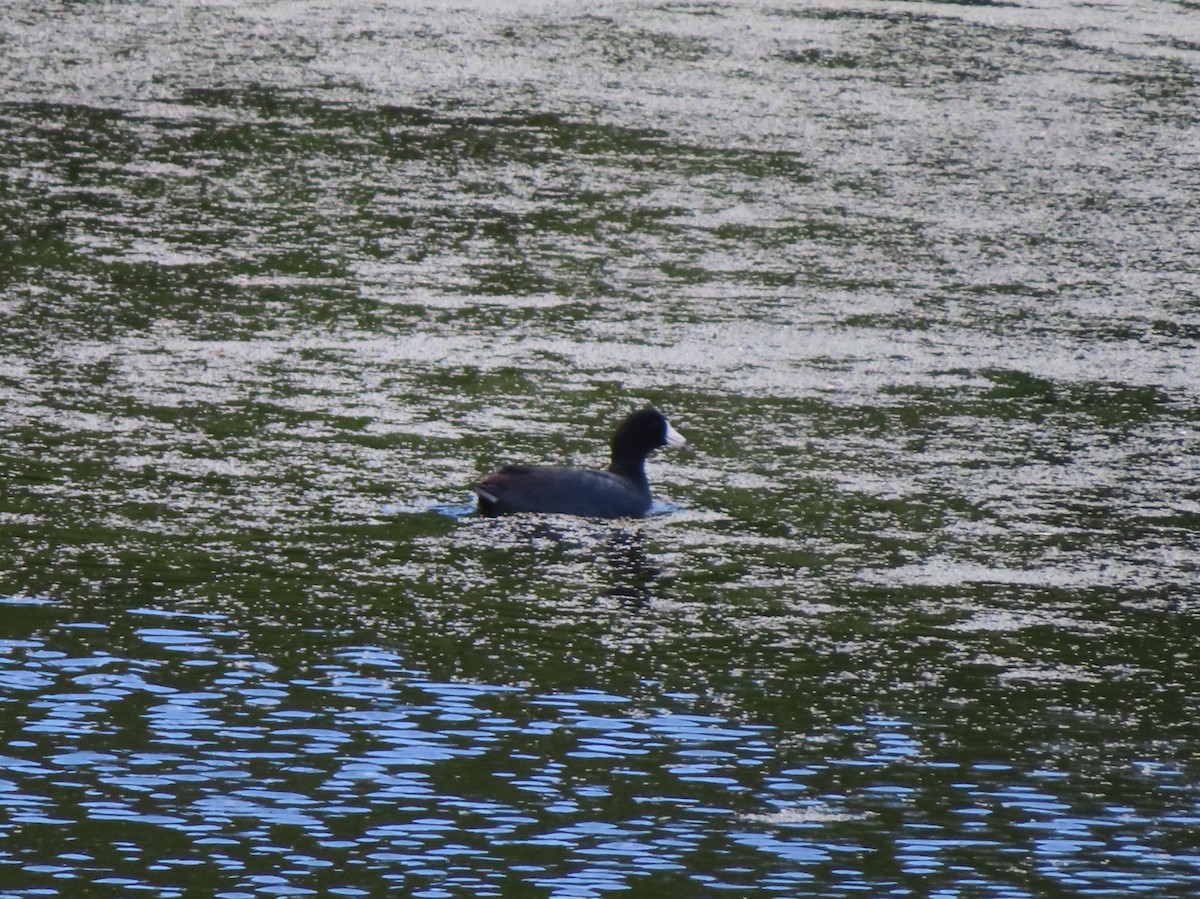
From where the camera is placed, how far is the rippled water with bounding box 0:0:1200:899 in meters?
7.41

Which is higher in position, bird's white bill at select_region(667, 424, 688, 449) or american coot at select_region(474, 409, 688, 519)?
bird's white bill at select_region(667, 424, 688, 449)

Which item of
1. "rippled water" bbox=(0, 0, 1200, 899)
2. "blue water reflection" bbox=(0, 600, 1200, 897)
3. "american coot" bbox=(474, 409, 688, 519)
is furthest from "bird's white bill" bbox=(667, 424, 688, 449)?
"blue water reflection" bbox=(0, 600, 1200, 897)

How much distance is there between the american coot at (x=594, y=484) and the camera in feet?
35.7

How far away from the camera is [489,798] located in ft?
24.6

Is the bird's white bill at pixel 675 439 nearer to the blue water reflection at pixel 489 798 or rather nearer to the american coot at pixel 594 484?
the american coot at pixel 594 484

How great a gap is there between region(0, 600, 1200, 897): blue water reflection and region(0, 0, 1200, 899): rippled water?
Result: 0.08 feet

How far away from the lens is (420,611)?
9.45 metres

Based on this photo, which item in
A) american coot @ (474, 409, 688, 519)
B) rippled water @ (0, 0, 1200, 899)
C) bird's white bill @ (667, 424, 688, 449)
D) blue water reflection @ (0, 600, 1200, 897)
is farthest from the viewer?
bird's white bill @ (667, 424, 688, 449)

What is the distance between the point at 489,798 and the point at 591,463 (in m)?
4.69

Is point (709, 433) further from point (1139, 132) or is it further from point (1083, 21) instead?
point (1083, 21)

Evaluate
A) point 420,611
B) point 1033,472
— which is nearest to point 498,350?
point 1033,472

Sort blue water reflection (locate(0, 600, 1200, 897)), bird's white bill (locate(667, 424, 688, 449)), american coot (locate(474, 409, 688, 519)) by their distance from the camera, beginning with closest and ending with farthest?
1. blue water reflection (locate(0, 600, 1200, 897))
2. american coot (locate(474, 409, 688, 519))
3. bird's white bill (locate(667, 424, 688, 449))

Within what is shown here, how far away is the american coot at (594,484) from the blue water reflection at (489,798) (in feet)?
7.23

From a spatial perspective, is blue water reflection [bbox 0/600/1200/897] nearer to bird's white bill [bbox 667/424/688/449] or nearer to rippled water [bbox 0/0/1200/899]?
rippled water [bbox 0/0/1200/899]
